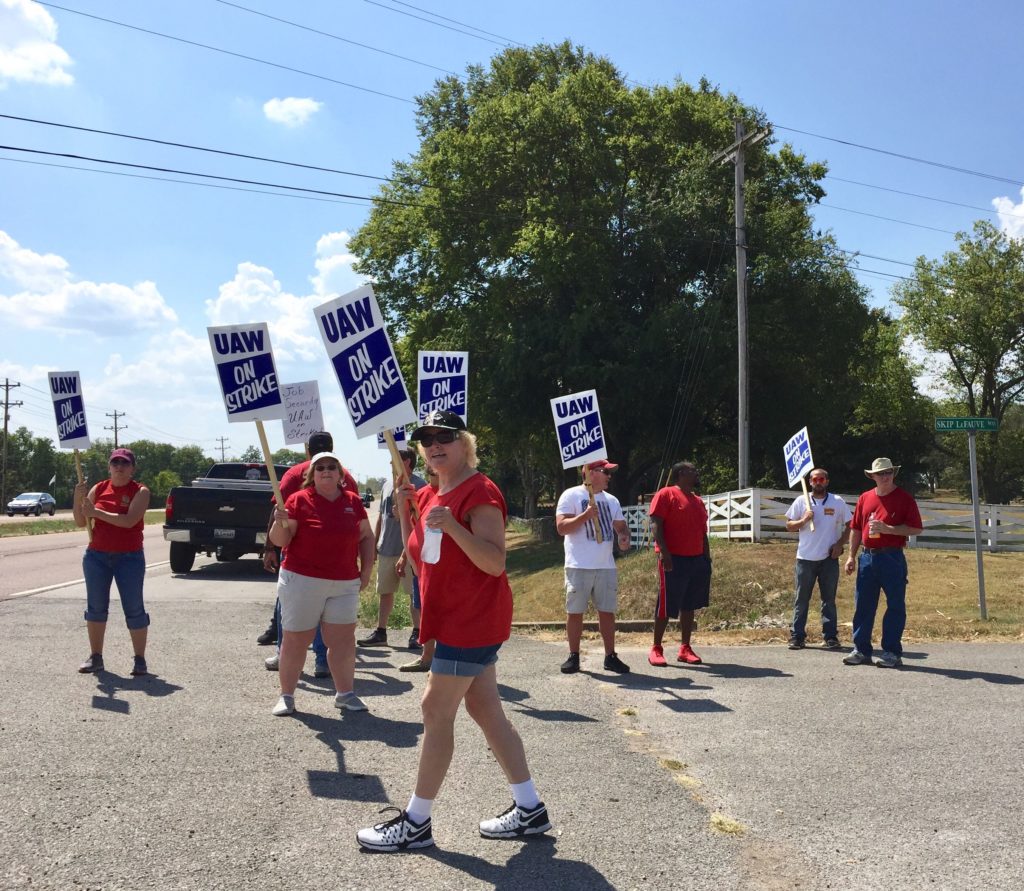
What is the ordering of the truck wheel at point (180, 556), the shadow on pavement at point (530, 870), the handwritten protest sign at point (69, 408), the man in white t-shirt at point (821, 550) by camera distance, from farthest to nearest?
the truck wheel at point (180, 556) → the man in white t-shirt at point (821, 550) → the handwritten protest sign at point (69, 408) → the shadow on pavement at point (530, 870)

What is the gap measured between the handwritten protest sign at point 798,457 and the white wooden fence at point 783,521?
24.6ft

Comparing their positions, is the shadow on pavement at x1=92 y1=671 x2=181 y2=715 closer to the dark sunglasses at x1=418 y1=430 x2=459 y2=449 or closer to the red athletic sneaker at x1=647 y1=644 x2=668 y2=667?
the dark sunglasses at x1=418 y1=430 x2=459 y2=449

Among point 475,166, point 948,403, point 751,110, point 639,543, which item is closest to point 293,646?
point 639,543

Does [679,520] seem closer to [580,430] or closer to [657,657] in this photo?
[657,657]

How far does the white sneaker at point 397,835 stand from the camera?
3961 mm

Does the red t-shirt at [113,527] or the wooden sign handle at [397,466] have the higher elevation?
the wooden sign handle at [397,466]

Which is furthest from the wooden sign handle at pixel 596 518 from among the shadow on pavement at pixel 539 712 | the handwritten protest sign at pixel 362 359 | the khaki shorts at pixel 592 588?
the handwritten protest sign at pixel 362 359

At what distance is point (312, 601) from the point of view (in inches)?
245

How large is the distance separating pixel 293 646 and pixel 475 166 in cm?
2582

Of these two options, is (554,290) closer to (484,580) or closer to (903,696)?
(903,696)

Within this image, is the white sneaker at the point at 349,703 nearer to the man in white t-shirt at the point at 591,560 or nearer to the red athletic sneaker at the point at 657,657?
the man in white t-shirt at the point at 591,560

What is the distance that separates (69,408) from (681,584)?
20.0 ft

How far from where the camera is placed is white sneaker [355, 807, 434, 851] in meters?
3.96

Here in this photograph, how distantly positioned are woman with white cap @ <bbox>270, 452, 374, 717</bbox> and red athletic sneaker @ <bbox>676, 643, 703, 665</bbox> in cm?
364
